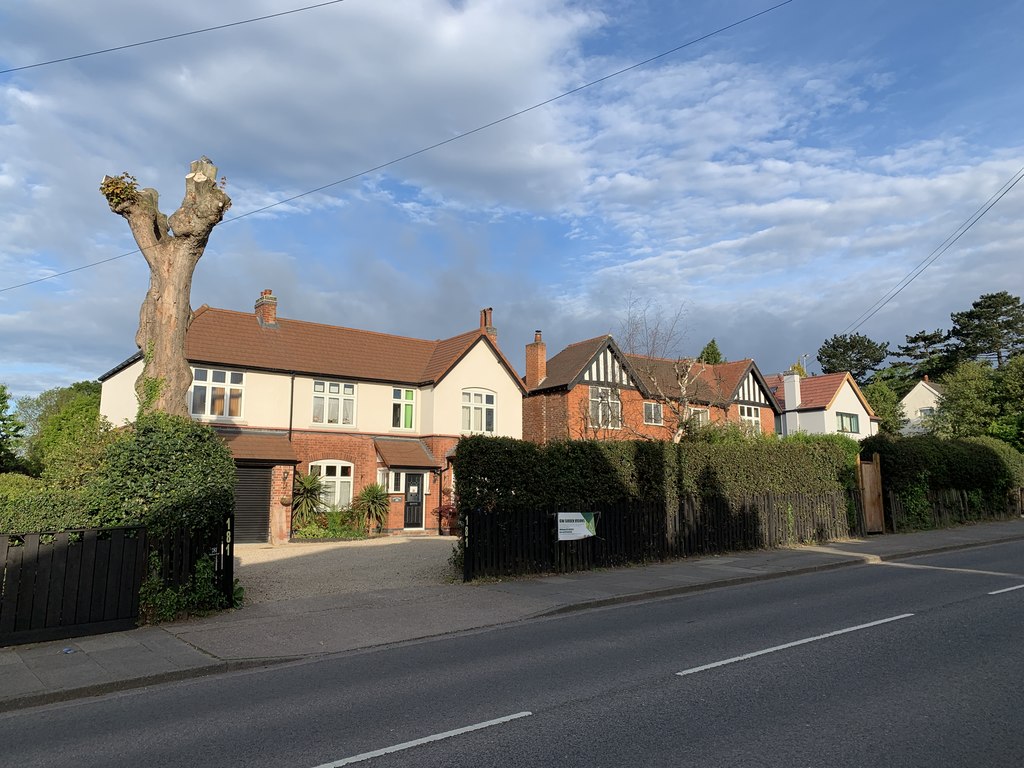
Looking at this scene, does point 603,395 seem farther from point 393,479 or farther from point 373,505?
point 373,505

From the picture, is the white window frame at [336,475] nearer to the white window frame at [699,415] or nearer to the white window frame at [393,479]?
the white window frame at [393,479]

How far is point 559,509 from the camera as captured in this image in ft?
49.6

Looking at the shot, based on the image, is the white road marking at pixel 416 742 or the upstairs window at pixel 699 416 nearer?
the white road marking at pixel 416 742

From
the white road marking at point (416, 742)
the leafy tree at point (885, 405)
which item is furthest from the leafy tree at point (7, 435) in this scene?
the leafy tree at point (885, 405)

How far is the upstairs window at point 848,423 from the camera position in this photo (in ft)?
162

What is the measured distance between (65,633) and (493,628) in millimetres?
5538

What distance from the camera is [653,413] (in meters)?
39.6

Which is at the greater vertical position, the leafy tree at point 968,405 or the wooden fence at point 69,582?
the leafy tree at point 968,405

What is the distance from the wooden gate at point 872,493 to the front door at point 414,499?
1613cm

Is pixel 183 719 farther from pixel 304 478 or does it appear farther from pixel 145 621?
pixel 304 478

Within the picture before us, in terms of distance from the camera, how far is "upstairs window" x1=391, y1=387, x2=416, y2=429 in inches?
1216

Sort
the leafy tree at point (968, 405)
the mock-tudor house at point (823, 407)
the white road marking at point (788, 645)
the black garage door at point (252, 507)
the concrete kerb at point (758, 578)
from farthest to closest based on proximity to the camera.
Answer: the mock-tudor house at point (823, 407)
the leafy tree at point (968, 405)
the black garage door at point (252, 507)
the concrete kerb at point (758, 578)
the white road marking at point (788, 645)

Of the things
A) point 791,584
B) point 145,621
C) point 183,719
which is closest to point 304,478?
point 145,621

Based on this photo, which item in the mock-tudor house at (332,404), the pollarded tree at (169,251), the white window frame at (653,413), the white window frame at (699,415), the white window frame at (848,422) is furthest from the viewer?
the white window frame at (848,422)
